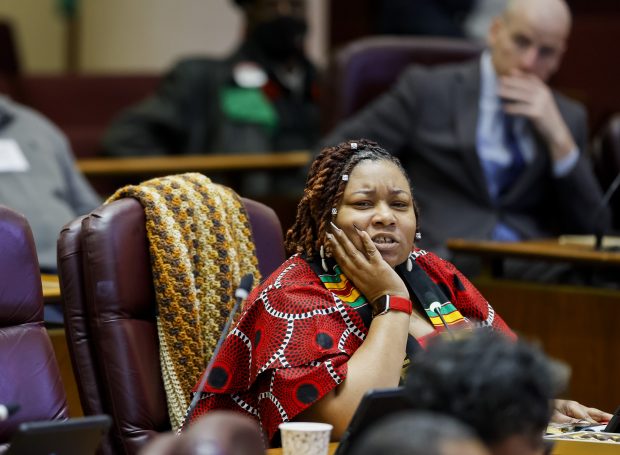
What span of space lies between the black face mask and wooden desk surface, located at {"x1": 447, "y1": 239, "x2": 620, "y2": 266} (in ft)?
8.39

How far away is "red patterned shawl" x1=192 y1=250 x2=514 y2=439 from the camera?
77.1 inches

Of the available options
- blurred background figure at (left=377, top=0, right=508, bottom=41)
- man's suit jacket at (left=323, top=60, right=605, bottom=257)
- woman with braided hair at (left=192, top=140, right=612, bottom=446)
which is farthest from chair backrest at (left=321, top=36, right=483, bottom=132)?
woman with braided hair at (left=192, top=140, right=612, bottom=446)

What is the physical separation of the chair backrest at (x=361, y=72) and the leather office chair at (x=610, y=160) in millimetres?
746

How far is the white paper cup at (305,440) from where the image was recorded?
163 cm

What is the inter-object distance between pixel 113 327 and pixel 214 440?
117cm

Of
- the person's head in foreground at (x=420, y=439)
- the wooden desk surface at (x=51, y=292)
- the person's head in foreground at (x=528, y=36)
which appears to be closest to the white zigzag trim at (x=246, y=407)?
the wooden desk surface at (x=51, y=292)

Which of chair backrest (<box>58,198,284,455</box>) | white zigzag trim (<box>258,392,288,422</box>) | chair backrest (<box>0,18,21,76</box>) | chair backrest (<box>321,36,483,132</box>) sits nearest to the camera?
white zigzag trim (<box>258,392,288,422</box>)

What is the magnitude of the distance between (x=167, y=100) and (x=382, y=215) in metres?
3.51

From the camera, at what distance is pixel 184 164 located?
4.95 meters

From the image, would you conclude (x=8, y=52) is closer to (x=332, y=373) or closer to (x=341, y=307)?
(x=341, y=307)

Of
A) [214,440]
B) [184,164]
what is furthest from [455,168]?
[214,440]

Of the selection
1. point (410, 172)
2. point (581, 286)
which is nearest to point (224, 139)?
point (410, 172)

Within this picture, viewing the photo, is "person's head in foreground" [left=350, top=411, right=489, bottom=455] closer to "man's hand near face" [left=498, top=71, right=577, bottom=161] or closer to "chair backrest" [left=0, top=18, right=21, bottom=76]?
"man's hand near face" [left=498, top=71, right=577, bottom=161]

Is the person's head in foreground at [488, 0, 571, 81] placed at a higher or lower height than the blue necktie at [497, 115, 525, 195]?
higher
